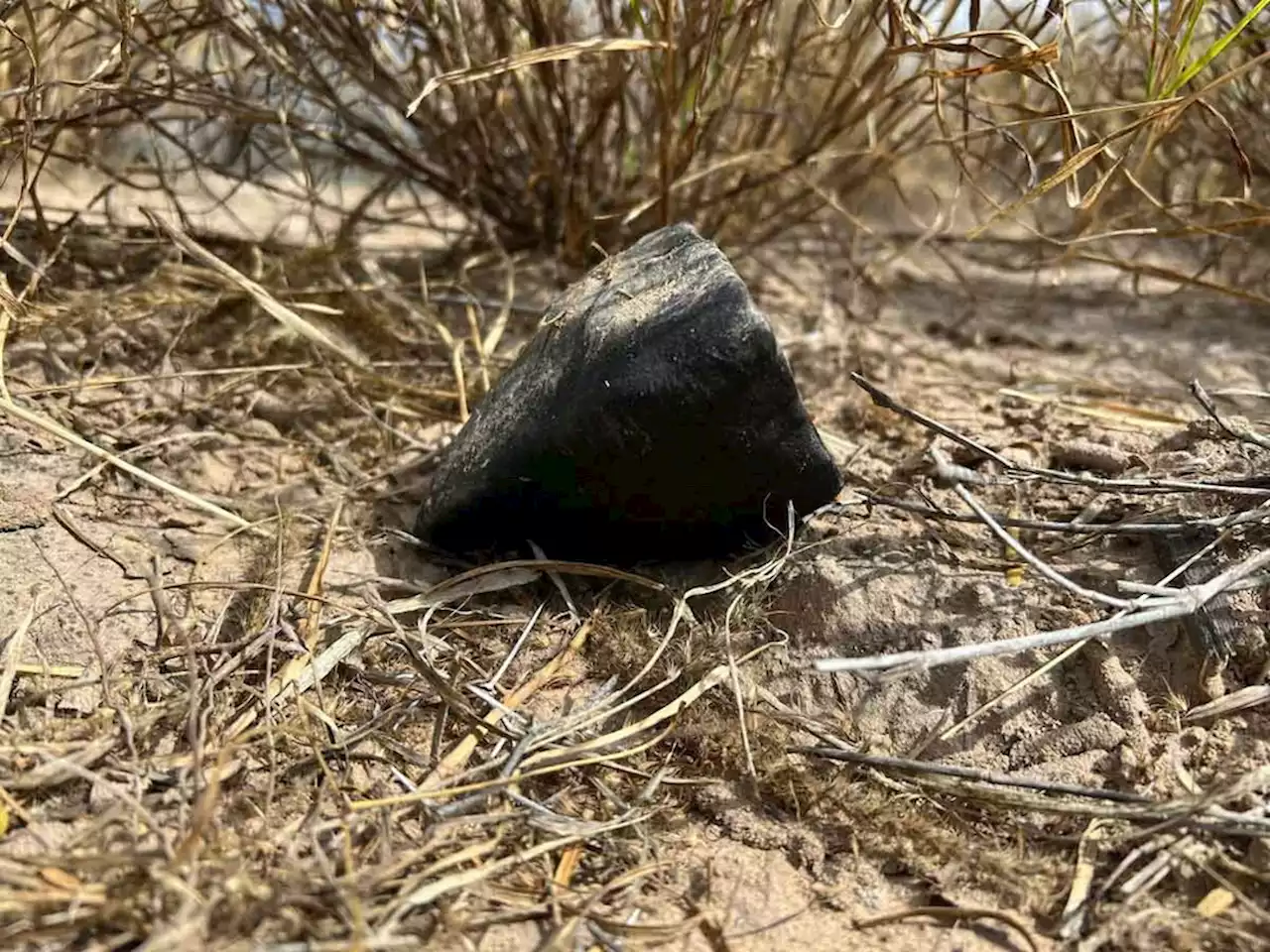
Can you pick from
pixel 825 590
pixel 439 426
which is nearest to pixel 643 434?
pixel 825 590

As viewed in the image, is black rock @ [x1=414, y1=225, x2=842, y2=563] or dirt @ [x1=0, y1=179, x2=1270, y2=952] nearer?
dirt @ [x1=0, y1=179, x2=1270, y2=952]

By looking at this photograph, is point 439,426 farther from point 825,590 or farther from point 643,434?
point 825,590

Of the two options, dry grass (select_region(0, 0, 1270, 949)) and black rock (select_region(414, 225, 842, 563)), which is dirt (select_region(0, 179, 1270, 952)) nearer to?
dry grass (select_region(0, 0, 1270, 949))

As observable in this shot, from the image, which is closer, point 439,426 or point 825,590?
point 825,590

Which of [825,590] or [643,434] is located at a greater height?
[643,434]

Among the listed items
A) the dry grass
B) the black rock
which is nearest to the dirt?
the dry grass

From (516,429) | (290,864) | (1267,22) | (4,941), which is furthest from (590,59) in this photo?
(4,941)

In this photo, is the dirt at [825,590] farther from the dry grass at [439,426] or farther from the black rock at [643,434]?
the black rock at [643,434]
